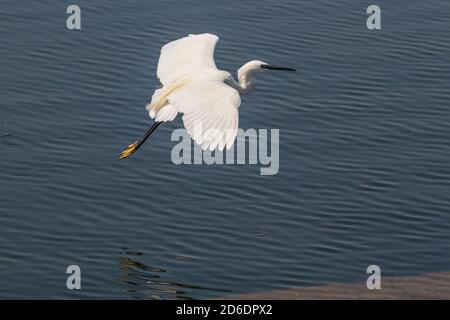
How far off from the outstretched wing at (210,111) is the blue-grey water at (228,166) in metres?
1.43

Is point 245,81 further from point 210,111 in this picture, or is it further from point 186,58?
point 210,111

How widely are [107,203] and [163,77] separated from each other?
1407mm

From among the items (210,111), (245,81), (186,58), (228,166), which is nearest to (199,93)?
(210,111)

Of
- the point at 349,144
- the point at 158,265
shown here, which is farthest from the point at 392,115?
the point at 158,265

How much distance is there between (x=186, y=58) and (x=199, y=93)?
1531 mm

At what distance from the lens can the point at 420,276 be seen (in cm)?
1295

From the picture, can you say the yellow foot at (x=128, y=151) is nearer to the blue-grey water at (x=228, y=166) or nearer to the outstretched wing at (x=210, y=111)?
the blue-grey water at (x=228, y=166)

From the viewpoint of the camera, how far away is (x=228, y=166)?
48.9ft

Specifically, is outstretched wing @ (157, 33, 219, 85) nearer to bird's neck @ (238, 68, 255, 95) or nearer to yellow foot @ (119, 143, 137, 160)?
bird's neck @ (238, 68, 255, 95)

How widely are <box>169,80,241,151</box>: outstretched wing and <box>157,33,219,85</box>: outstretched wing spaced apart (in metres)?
0.76

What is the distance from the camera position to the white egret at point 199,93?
38.9 ft

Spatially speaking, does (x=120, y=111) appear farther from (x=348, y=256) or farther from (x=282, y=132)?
(x=348, y=256)
